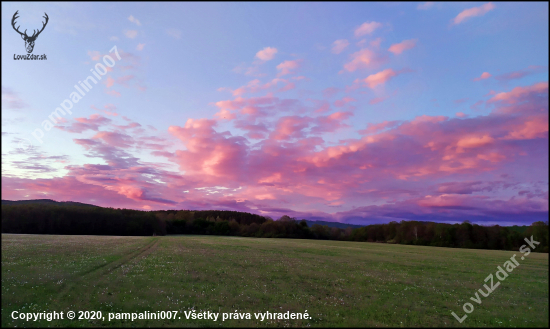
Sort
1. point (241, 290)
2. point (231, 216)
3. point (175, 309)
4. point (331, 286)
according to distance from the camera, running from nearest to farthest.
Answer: point (175, 309)
point (241, 290)
point (331, 286)
point (231, 216)

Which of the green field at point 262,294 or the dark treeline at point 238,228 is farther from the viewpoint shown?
the dark treeline at point 238,228

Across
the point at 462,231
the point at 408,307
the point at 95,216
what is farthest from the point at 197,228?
the point at 408,307

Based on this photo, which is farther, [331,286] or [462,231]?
[462,231]

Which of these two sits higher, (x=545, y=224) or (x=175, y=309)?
(x=545, y=224)

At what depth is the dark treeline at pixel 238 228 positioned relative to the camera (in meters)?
22.2

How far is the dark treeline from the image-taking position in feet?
72.7

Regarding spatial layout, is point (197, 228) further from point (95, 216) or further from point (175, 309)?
point (175, 309)

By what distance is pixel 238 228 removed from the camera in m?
148

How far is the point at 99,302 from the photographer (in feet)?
47.5

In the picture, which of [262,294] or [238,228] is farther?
[238,228]

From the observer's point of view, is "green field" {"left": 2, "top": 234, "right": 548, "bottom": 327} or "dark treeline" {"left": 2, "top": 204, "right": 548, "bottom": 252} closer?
"green field" {"left": 2, "top": 234, "right": 548, "bottom": 327}

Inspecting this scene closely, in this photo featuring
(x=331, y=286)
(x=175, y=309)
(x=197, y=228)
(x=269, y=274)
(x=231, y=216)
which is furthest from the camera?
(x=231, y=216)

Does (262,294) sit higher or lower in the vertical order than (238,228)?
higher

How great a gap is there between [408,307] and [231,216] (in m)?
170
